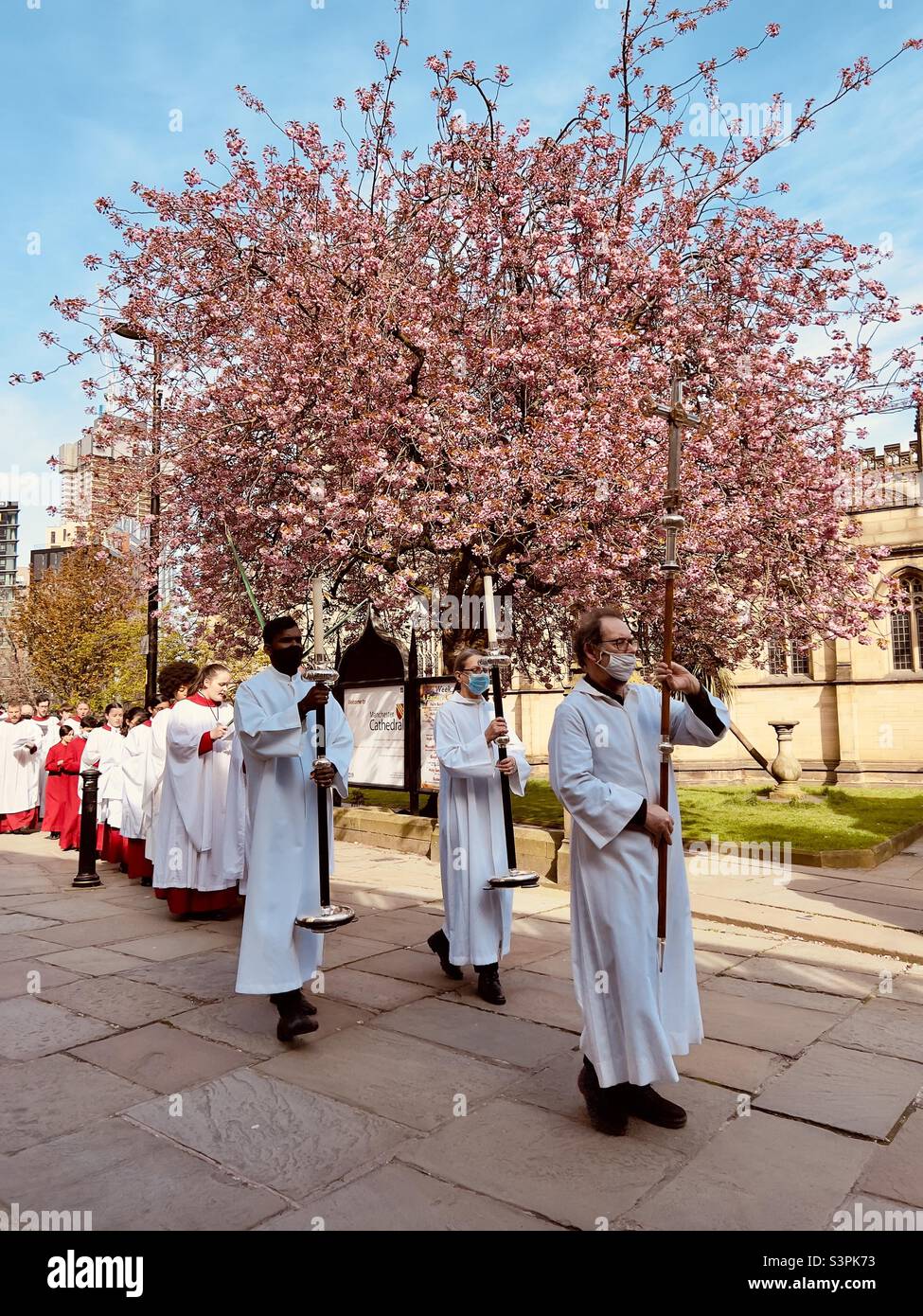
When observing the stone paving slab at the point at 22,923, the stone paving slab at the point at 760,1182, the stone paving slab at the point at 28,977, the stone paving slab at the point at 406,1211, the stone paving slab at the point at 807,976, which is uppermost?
the stone paving slab at the point at 406,1211

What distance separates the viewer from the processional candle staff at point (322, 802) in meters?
4.45

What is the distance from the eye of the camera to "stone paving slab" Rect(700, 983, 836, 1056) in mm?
4762

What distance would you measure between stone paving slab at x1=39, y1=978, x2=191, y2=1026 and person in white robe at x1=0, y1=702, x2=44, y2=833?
10060 mm

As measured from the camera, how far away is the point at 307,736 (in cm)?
530

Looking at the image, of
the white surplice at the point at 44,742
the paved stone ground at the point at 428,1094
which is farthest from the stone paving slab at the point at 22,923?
the white surplice at the point at 44,742

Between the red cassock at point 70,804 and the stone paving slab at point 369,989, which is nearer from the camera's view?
the stone paving slab at point 369,989

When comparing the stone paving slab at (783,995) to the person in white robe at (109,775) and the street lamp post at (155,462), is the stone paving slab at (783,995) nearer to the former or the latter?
the person in white robe at (109,775)

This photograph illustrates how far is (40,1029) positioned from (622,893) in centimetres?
336

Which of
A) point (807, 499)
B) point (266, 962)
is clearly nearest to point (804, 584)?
point (807, 499)

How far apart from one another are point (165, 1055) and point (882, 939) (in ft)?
17.5

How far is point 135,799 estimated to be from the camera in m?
10.2

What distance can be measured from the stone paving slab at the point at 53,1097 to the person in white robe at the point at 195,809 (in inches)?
136

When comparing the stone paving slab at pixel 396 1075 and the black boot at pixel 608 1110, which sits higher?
the black boot at pixel 608 1110

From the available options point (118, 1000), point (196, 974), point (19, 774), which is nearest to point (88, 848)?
point (196, 974)
